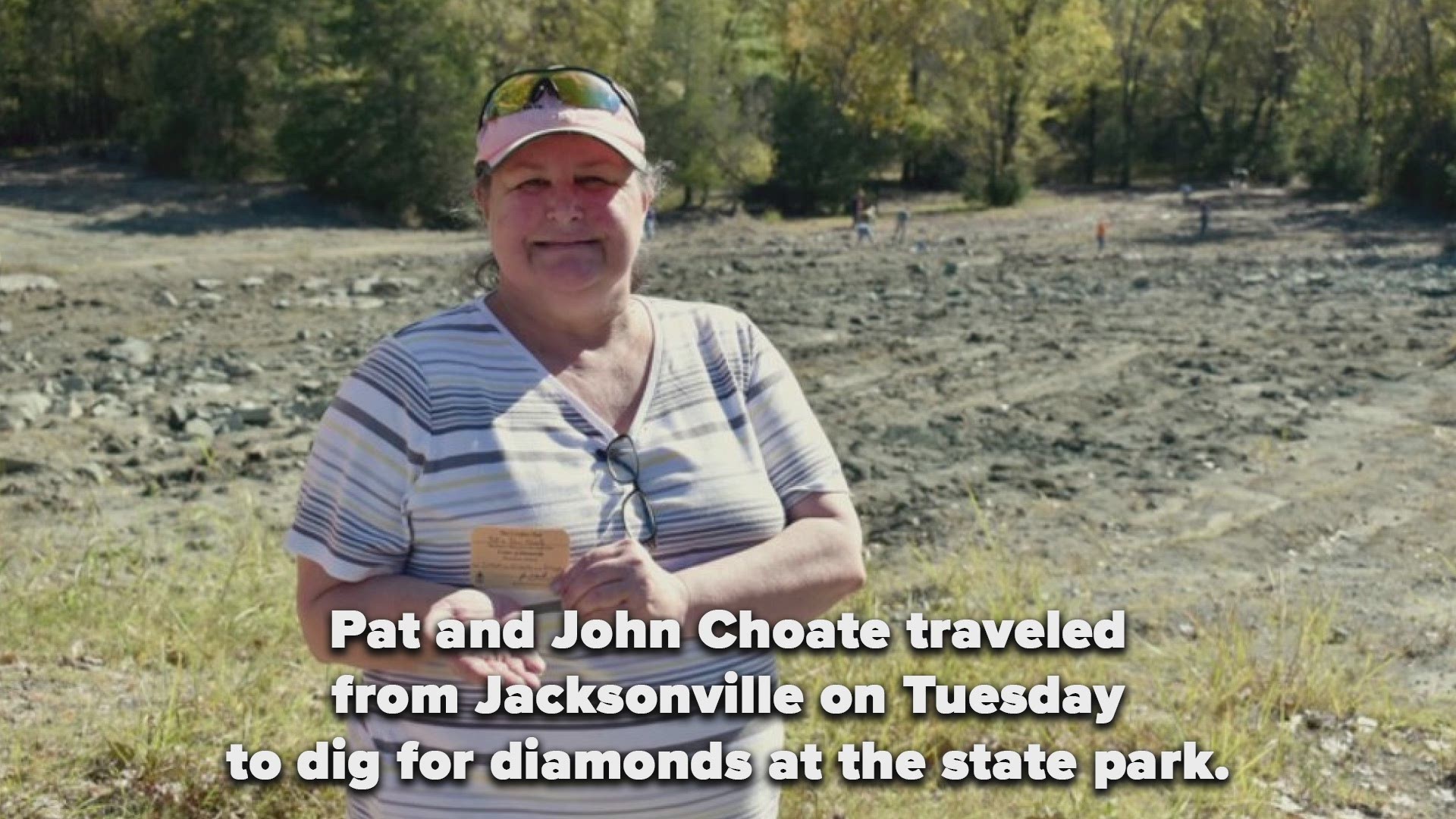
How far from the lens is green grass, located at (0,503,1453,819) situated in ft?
12.4

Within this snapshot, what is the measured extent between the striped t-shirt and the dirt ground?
2.33 feet

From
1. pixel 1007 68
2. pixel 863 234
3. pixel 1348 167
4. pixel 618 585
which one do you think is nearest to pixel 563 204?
pixel 618 585

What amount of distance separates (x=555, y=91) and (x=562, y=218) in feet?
0.64

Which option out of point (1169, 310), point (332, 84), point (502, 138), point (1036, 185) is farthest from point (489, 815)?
point (1036, 185)

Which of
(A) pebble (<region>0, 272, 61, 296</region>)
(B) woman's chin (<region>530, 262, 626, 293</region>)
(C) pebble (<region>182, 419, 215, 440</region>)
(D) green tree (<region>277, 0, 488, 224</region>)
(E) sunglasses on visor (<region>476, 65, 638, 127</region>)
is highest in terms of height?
(D) green tree (<region>277, 0, 488, 224</region>)

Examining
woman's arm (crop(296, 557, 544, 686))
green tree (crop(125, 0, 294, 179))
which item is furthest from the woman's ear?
green tree (crop(125, 0, 294, 179))

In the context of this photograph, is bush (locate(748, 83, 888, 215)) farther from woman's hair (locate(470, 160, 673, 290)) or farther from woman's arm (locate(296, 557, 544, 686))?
woman's arm (locate(296, 557, 544, 686))

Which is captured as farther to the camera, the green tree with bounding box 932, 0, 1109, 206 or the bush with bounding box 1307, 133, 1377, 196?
the green tree with bounding box 932, 0, 1109, 206

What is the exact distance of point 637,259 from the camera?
9.48 feet

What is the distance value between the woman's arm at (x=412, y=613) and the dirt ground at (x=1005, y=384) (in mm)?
885

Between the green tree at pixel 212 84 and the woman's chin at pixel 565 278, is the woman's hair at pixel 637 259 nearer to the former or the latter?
the woman's chin at pixel 565 278

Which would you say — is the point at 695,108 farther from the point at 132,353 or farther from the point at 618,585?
the point at 618,585

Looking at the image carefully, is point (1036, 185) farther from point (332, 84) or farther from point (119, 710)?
point (119, 710)

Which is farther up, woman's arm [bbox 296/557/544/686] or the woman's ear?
the woman's ear
